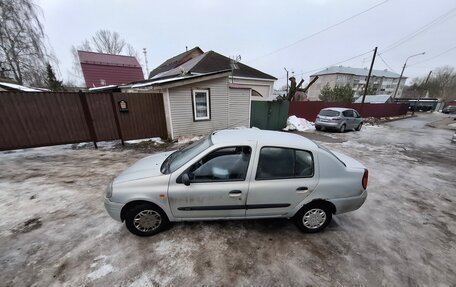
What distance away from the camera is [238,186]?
101 inches

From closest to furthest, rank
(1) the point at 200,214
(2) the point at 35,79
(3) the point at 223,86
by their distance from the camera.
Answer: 1. (1) the point at 200,214
2. (3) the point at 223,86
3. (2) the point at 35,79

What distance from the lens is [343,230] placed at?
9.96 feet

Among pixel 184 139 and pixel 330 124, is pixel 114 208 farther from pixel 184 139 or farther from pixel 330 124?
pixel 330 124

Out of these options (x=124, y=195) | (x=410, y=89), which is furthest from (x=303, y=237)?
(x=410, y=89)

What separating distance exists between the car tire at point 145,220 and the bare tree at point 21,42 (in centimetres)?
2047

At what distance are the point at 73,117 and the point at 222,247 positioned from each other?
7.97 metres

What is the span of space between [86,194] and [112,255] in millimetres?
2227

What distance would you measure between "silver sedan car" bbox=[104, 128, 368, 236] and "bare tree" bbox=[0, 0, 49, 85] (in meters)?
20.1

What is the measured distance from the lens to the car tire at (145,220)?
263 cm

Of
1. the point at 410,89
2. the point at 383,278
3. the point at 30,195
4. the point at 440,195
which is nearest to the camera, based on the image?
the point at 383,278

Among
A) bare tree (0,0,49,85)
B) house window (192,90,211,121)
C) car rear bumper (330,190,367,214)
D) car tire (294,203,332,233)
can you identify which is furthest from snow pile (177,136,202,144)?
bare tree (0,0,49,85)

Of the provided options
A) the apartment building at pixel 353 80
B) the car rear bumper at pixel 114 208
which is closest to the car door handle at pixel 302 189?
the car rear bumper at pixel 114 208

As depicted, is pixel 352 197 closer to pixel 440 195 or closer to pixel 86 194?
pixel 440 195

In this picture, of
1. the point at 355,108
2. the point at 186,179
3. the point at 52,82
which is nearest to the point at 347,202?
the point at 186,179
